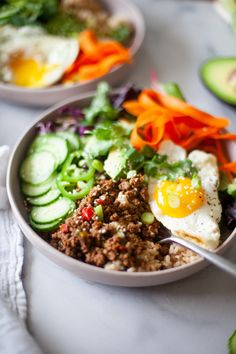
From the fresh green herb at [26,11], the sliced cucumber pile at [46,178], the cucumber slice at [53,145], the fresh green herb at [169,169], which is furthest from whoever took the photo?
the fresh green herb at [26,11]

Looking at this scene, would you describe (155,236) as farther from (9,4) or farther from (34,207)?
(9,4)

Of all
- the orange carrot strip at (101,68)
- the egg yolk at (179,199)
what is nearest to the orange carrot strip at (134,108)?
the orange carrot strip at (101,68)

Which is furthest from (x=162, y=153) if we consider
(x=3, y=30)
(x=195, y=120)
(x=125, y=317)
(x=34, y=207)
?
(x=3, y=30)

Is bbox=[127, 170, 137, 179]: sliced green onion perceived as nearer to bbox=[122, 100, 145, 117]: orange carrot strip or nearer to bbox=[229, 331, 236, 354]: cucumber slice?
bbox=[122, 100, 145, 117]: orange carrot strip

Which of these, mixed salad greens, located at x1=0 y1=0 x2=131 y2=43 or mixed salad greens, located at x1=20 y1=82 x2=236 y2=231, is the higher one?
mixed salad greens, located at x1=0 y1=0 x2=131 y2=43

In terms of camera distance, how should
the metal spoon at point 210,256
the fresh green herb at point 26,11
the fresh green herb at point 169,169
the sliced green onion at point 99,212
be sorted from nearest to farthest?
1. the metal spoon at point 210,256
2. the sliced green onion at point 99,212
3. the fresh green herb at point 169,169
4. the fresh green herb at point 26,11

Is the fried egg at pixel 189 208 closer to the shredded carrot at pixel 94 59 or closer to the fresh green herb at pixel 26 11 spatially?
the shredded carrot at pixel 94 59

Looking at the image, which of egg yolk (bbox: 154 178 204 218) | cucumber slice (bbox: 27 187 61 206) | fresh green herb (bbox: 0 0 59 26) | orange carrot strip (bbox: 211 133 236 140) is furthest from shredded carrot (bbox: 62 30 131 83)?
egg yolk (bbox: 154 178 204 218)
